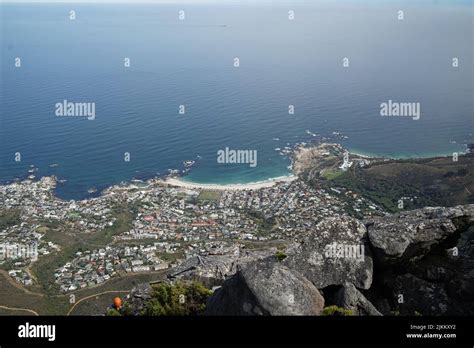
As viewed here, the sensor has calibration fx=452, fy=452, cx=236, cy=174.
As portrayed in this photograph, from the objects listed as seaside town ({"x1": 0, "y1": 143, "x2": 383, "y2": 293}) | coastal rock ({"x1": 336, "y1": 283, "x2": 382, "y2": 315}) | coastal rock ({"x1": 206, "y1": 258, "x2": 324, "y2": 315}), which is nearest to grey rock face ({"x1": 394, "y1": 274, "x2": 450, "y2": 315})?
coastal rock ({"x1": 336, "y1": 283, "x2": 382, "y2": 315})

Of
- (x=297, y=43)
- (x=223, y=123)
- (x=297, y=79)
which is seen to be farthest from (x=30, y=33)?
(x=223, y=123)

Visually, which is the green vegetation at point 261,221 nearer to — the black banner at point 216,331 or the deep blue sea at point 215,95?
the deep blue sea at point 215,95

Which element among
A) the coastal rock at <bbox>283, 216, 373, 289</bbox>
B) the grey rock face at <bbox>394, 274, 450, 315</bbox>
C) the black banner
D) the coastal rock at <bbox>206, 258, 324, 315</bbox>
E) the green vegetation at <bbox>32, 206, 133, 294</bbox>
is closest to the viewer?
the black banner

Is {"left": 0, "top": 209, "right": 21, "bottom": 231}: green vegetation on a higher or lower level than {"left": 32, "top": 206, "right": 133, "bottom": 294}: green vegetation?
higher

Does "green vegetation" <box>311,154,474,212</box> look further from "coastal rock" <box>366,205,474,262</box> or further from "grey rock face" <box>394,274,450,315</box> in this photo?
"grey rock face" <box>394,274,450,315</box>

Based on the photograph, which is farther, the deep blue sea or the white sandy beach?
the deep blue sea

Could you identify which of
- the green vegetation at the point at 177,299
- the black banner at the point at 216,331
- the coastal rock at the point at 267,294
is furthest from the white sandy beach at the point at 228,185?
the black banner at the point at 216,331

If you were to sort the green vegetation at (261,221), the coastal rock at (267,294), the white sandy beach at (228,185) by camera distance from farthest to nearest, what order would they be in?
the white sandy beach at (228,185), the green vegetation at (261,221), the coastal rock at (267,294)

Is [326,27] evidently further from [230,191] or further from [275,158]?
[230,191]
